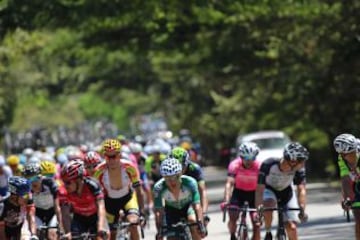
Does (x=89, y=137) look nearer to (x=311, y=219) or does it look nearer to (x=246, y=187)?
(x=311, y=219)

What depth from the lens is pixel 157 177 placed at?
946 inches

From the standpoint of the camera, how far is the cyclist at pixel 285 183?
1525 centimetres

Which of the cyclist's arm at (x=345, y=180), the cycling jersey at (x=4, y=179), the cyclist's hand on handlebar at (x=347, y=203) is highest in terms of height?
the cycling jersey at (x=4, y=179)

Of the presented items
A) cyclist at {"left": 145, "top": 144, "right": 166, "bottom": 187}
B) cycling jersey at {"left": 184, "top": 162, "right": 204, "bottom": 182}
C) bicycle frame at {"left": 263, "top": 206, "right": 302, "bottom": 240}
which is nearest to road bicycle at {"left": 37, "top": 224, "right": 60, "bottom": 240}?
cycling jersey at {"left": 184, "top": 162, "right": 204, "bottom": 182}

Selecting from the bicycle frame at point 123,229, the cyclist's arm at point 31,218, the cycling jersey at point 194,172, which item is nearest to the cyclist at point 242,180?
the cycling jersey at point 194,172

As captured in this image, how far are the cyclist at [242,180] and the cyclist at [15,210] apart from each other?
4.70 m

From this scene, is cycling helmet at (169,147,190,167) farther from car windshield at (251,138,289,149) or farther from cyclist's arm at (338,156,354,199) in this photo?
car windshield at (251,138,289,149)

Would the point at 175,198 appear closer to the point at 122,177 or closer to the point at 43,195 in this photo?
the point at 122,177

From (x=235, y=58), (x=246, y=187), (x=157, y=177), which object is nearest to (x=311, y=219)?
(x=157, y=177)

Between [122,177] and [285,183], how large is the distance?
2.29 m

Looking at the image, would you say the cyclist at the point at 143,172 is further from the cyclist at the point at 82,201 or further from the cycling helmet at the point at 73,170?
the cycling helmet at the point at 73,170

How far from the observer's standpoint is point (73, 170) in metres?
13.7

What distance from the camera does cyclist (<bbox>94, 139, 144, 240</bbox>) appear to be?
16.3m

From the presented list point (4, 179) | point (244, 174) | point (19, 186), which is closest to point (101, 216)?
point (19, 186)
